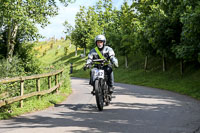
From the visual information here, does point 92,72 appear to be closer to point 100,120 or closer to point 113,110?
point 113,110

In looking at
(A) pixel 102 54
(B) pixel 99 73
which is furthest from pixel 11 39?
(B) pixel 99 73

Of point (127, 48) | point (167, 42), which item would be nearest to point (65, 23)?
point (127, 48)

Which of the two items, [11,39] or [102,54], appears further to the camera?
[11,39]

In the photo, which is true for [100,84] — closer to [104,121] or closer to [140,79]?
[104,121]

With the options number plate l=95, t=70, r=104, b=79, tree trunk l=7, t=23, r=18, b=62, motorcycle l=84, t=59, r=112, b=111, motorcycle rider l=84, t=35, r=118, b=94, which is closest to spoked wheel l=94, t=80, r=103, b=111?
motorcycle l=84, t=59, r=112, b=111

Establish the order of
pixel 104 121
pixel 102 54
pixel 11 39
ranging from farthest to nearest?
pixel 11 39 → pixel 102 54 → pixel 104 121

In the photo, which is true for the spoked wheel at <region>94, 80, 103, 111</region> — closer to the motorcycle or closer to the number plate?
the motorcycle

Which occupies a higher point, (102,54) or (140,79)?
(102,54)

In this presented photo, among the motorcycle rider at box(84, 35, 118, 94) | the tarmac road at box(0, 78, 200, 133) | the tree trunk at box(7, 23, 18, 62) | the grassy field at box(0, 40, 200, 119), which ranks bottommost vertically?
the tarmac road at box(0, 78, 200, 133)

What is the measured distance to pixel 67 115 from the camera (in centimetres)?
784

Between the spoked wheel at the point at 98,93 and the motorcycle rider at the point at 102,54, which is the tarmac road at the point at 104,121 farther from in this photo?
the motorcycle rider at the point at 102,54

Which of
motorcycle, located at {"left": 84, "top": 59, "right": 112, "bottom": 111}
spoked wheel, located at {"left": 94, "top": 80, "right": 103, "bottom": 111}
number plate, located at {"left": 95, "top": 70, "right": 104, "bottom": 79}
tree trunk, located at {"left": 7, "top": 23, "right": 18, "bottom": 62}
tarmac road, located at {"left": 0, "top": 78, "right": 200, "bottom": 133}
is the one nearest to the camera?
tarmac road, located at {"left": 0, "top": 78, "right": 200, "bottom": 133}

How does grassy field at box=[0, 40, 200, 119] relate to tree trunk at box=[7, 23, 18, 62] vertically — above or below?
below

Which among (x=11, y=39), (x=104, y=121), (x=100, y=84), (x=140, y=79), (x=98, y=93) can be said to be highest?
(x=11, y=39)
